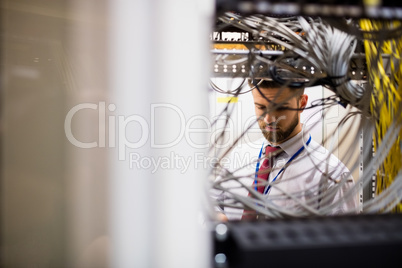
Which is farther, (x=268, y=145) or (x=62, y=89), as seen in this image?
(x=268, y=145)

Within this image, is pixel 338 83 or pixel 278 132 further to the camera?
pixel 278 132

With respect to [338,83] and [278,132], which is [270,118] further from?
[338,83]

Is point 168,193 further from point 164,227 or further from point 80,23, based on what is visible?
point 80,23

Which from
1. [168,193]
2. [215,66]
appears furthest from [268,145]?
[168,193]

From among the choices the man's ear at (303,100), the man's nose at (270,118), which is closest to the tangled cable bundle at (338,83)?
the man's ear at (303,100)

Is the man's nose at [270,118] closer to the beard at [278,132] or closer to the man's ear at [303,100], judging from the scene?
the beard at [278,132]

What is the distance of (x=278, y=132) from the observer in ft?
5.15

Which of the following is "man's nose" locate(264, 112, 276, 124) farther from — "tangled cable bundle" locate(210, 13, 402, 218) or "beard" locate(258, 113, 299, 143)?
"tangled cable bundle" locate(210, 13, 402, 218)

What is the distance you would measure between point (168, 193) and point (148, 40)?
14cm

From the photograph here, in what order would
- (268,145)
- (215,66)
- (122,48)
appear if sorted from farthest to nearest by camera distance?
1. (268,145)
2. (215,66)
3. (122,48)

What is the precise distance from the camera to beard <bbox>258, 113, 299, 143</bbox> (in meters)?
1.56

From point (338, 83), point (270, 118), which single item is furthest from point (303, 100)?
point (338, 83)

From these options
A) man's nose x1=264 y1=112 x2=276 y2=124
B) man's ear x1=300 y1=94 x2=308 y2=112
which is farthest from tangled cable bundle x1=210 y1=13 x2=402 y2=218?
man's nose x1=264 y1=112 x2=276 y2=124

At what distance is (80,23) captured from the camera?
0.30 metres
